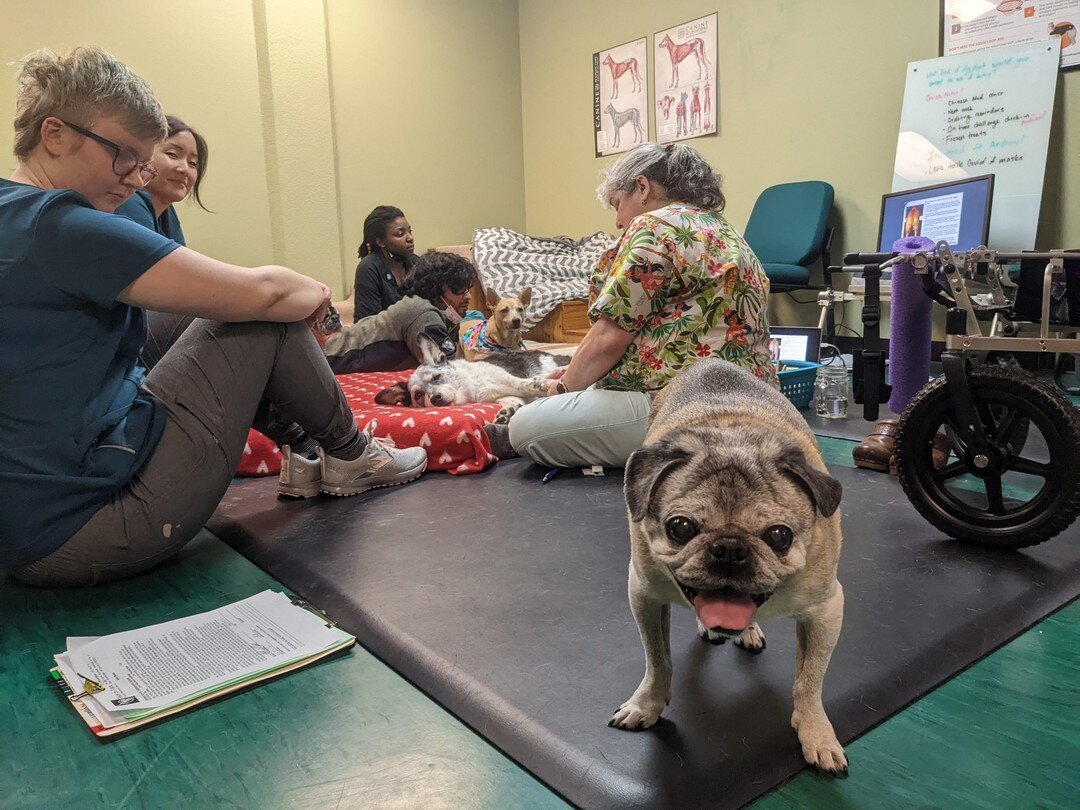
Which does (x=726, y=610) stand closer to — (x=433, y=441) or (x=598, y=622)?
(x=598, y=622)

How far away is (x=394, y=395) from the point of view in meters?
3.21

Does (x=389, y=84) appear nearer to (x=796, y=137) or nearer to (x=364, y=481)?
(x=796, y=137)

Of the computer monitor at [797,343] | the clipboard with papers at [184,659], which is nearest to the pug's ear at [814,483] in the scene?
the clipboard with papers at [184,659]

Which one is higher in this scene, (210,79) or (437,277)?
(210,79)

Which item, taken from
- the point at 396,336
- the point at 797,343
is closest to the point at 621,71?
the point at 797,343

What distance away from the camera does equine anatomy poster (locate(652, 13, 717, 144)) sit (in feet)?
17.3

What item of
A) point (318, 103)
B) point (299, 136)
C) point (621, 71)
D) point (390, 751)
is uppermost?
point (621, 71)

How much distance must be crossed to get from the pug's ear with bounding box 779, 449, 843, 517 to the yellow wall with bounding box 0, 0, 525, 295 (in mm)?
4850

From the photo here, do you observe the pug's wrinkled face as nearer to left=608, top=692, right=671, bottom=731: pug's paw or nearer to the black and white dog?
left=608, top=692, right=671, bottom=731: pug's paw

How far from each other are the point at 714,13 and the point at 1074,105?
2414 mm

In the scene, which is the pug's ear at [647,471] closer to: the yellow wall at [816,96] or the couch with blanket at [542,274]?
the couch with blanket at [542,274]

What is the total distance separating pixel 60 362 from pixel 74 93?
1.66 feet

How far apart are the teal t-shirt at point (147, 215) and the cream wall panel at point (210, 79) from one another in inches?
112

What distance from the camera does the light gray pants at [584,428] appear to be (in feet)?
7.73
